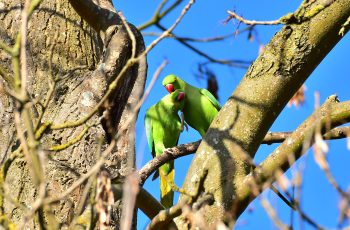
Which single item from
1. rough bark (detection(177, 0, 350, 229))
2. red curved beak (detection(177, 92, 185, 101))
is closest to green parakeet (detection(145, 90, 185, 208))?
red curved beak (detection(177, 92, 185, 101))

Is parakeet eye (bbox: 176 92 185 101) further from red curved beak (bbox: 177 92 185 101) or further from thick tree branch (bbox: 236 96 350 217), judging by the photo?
thick tree branch (bbox: 236 96 350 217)

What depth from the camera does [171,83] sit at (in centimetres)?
699

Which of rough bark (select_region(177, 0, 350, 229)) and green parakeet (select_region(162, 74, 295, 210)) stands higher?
green parakeet (select_region(162, 74, 295, 210))

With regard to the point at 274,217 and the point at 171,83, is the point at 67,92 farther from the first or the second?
the point at 171,83

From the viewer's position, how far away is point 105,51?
3.55 meters

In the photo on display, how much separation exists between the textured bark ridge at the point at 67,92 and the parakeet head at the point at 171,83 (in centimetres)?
306

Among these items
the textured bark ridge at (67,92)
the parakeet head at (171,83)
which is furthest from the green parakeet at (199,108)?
the textured bark ridge at (67,92)

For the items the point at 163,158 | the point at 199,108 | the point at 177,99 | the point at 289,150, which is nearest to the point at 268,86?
the point at 289,150

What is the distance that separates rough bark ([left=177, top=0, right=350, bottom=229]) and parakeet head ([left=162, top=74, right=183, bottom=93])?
3.75 meters

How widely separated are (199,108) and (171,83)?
671 millimetres

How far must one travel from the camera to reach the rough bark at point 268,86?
303 centimetres

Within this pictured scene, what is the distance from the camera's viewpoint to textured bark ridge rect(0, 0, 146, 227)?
3057 mm

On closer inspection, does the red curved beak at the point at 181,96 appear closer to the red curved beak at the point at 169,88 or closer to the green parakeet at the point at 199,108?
the green parakeet at the point at 199,108

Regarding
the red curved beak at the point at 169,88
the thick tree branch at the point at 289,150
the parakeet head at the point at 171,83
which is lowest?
the thick tree branch at the point at 289,150
